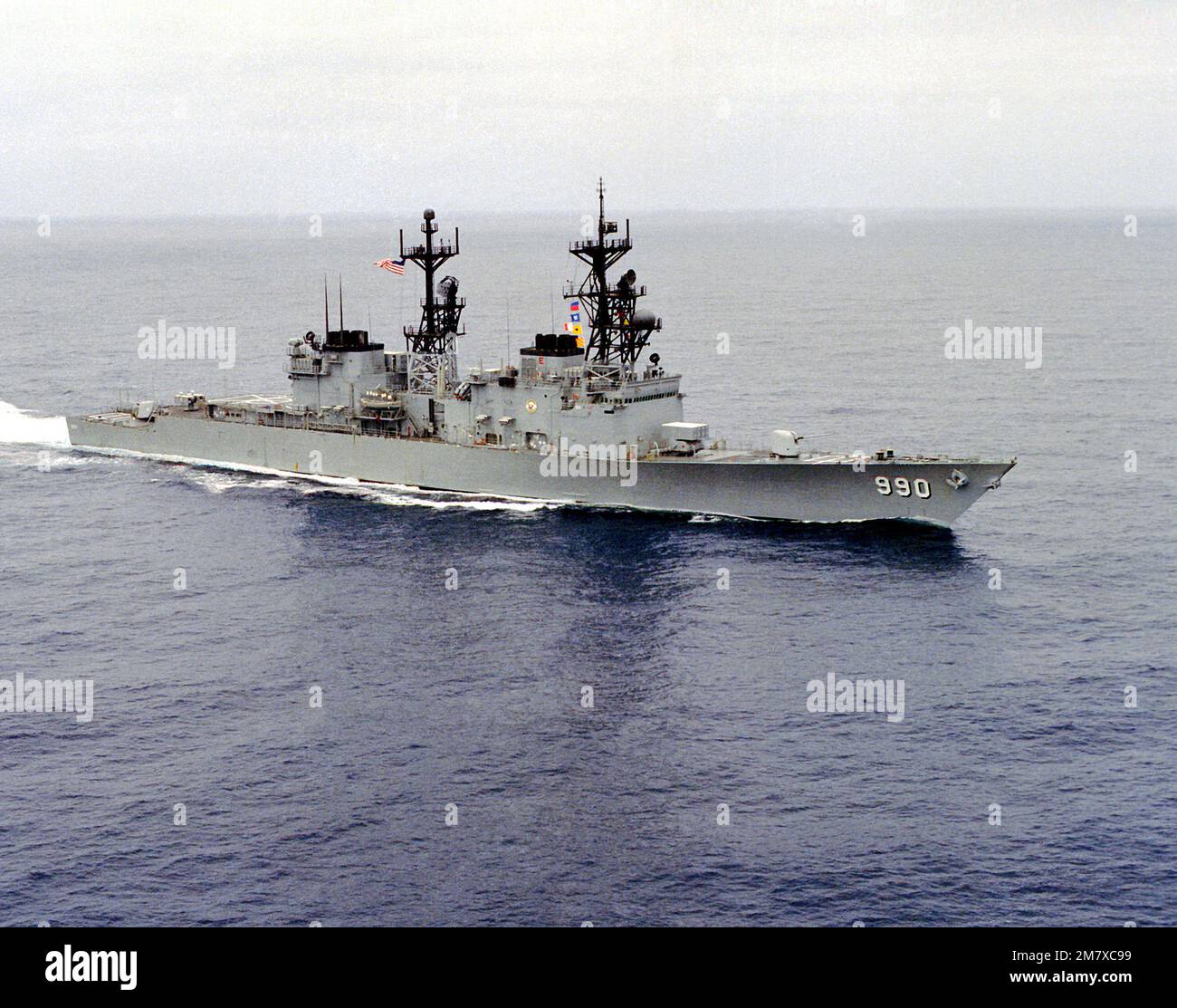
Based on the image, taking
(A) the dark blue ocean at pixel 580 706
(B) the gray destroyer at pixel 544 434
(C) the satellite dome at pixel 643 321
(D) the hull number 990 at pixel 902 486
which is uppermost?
(C) the satellite dome at pixel 643 321

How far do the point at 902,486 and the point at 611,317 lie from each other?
67.6 ft

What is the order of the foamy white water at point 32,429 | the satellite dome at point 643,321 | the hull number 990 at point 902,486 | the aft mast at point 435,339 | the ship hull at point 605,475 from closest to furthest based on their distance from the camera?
the hull number 990 at point 902,486 → the ship hull at point 605,475 → the satellite dome at point 643,321 → the aft mast at point 435,339 → the foamy white water at point 32,429

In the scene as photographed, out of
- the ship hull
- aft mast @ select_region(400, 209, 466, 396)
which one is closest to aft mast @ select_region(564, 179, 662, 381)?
the ship hull

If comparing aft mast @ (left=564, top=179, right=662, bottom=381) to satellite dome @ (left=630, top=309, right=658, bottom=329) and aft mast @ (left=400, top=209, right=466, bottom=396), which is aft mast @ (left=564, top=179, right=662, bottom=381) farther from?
aft mast @ (left=400, top=209, right=466, bottom=396)

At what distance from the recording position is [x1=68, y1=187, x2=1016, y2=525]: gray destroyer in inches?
2768

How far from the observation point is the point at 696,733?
4547cm

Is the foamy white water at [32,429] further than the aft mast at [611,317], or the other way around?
the foamy white water at [32,429]

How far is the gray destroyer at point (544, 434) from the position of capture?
2768 inches

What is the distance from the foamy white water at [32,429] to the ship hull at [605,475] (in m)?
3.94

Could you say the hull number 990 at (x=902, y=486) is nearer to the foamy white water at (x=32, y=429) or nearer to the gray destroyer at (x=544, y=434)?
the gray destroyer at (x=544, y=434)

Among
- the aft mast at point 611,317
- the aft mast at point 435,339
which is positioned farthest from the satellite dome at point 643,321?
the aft mast at point 435,339

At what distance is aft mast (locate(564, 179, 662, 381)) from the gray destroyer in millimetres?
117

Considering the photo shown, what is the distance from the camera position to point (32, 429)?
9819 cm

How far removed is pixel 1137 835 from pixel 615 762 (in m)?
15.4
